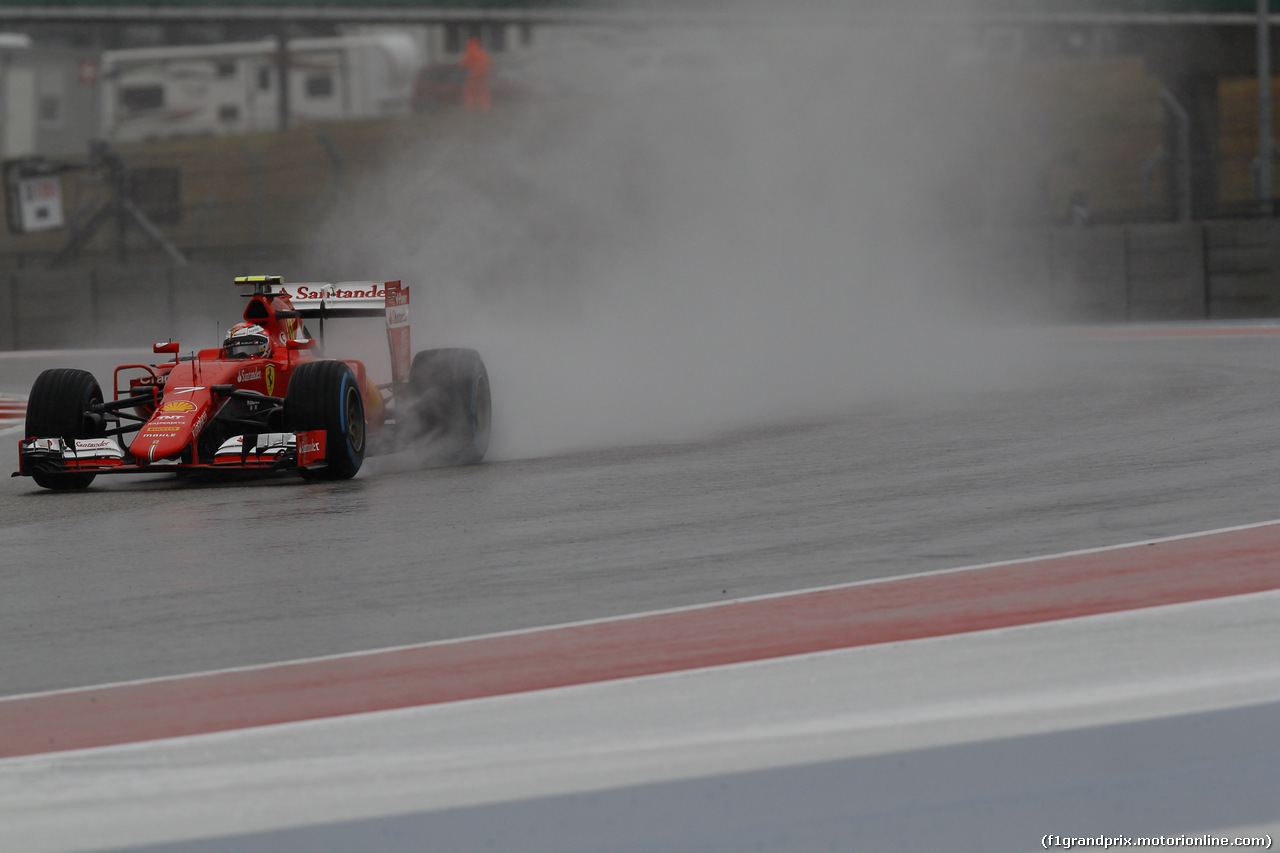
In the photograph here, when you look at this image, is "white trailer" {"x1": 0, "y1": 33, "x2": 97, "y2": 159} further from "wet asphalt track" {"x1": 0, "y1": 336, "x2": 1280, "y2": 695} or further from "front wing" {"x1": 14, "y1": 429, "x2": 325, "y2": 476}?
"wet asphalt track" {"x1": 0, "y1": 336, "x2": 1280, "y2": 695}

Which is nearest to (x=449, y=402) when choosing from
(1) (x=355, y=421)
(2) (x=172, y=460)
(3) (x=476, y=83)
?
(1) (x=355, y=421)

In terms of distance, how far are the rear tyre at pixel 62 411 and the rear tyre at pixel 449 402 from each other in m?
1.64

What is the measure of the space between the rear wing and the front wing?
1319mm

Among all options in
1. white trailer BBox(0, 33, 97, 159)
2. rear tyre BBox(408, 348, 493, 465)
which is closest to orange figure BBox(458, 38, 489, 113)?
white trailer BBox(0, 33, 97, 159)

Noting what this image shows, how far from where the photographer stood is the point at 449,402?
8.57 meters

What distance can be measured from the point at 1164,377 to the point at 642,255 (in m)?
7.20

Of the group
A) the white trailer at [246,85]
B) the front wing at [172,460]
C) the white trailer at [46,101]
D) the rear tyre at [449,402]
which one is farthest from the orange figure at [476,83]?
the front wing at [172,460]

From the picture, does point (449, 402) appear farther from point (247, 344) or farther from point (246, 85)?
point (246, 85)

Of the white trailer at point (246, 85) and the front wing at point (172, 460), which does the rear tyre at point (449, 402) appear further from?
the white trailer at point (246, 85)

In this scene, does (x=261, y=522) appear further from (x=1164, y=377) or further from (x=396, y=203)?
(x=396, y=203)

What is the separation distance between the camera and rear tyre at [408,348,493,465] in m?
8.57

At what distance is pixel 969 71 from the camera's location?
2302 cm

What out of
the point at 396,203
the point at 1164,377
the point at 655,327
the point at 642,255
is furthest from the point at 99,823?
the point at 396,203

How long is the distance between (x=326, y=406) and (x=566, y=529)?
202 centimetres
